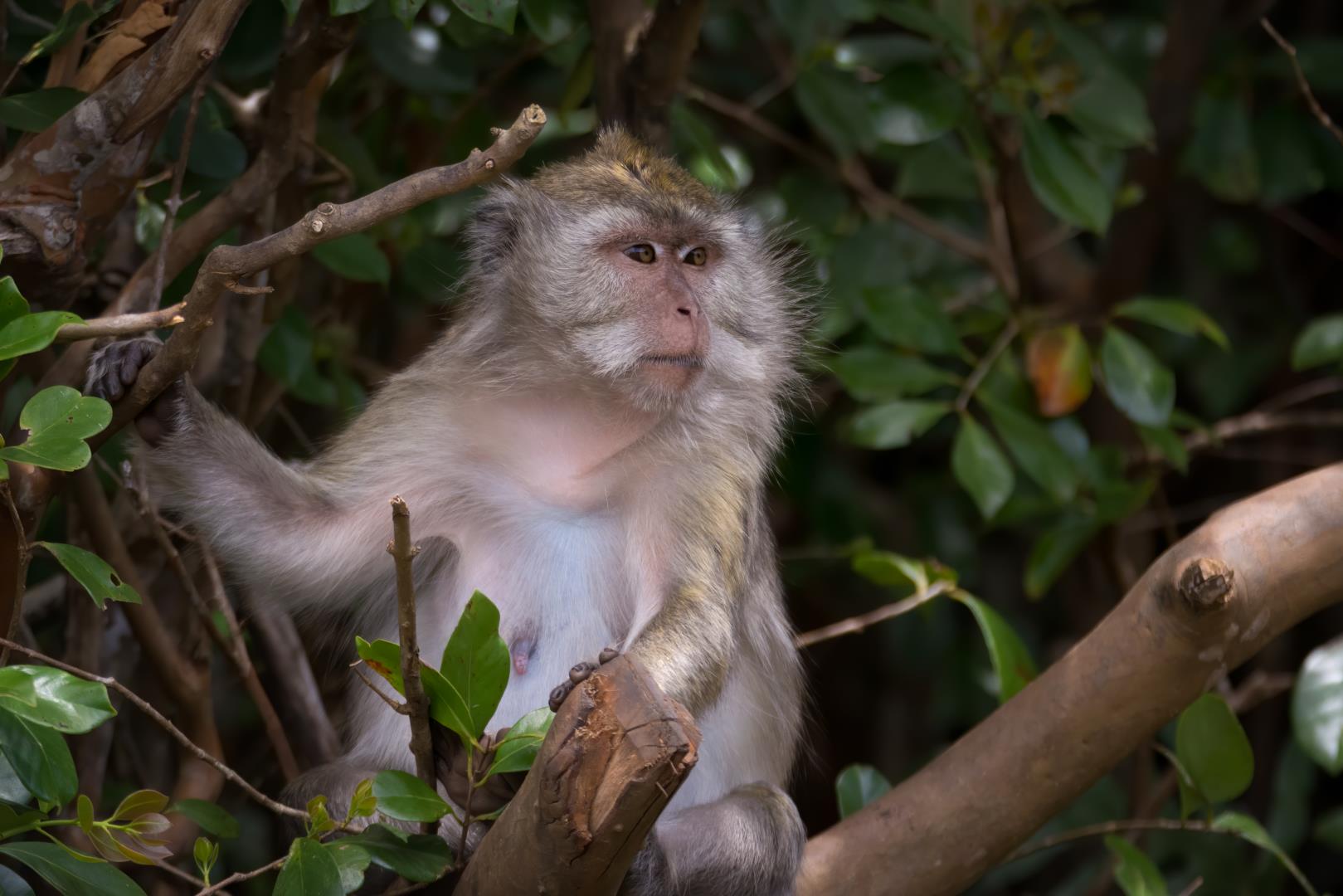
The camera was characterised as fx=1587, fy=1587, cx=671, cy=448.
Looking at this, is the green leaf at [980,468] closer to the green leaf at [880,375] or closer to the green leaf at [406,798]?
the green leaf at [880,375]

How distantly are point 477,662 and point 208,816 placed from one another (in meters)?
1.01

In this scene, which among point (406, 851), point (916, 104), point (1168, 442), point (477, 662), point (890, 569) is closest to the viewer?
point (477, 662)

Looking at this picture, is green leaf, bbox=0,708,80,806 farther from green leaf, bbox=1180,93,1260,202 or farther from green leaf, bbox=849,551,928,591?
green leaf, bbox=1180,93,1260,202

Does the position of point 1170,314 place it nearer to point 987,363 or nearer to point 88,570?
point 987,363

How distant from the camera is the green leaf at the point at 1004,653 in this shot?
12.4 ft

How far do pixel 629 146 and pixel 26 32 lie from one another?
1.44 metres

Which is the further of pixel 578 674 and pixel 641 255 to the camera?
Answer: pixel 641 255

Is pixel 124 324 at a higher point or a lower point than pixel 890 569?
higher

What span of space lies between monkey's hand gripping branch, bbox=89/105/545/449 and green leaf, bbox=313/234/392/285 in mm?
1249

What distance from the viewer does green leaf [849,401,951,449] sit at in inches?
172

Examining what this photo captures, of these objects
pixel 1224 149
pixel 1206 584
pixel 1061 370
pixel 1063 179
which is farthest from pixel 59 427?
pixel 1224 149

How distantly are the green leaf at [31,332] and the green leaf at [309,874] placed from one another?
2.88 ft

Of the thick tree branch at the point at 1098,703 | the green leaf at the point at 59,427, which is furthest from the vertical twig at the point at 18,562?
the thick tree branch at the point at 1098,703

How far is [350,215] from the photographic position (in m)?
2.47
